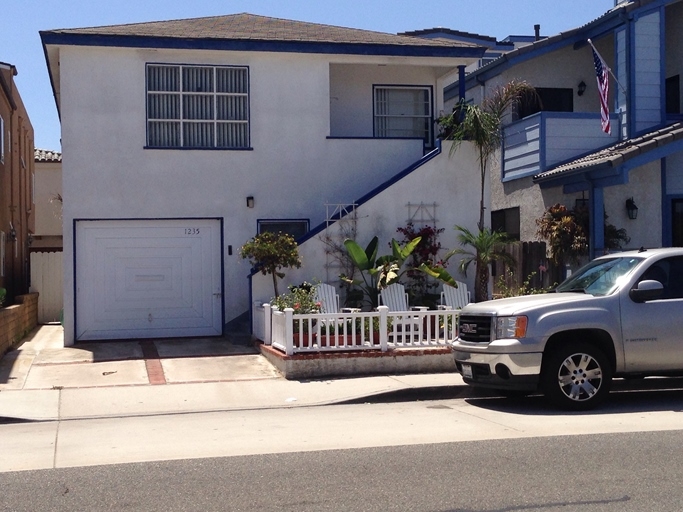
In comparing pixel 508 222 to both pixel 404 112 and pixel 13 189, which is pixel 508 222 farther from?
pixel 13 189

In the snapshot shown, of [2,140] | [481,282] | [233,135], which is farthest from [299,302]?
[2,140]

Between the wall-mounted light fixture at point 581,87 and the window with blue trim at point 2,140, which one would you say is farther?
the wall-mounted light fixture at point 581,87

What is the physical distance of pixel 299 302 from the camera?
14.2 meters

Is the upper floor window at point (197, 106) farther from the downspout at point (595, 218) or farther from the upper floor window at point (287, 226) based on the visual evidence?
the downspout at point (595, 218)

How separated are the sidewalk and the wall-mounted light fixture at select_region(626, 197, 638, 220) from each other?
7607mm

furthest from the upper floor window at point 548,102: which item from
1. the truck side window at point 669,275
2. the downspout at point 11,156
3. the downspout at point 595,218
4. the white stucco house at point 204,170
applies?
the downspout at point 11,156

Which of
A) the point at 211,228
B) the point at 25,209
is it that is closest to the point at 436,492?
the point at 211,228

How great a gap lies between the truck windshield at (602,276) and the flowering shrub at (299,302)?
4080 mm

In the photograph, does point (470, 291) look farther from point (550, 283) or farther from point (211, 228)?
point (211, 228)

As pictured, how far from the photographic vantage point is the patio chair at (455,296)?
1634 cm

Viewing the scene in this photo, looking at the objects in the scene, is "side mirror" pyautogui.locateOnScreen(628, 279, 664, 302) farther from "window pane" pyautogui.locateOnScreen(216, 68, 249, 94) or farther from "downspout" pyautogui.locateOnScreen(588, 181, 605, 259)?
"window pane" pyautogui.locateOnScreen(216, 68, 249, 94)

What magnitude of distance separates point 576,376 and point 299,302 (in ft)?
16.8


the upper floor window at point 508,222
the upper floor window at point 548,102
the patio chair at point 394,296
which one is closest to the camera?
the patio chair at point 394,296

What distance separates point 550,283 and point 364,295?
4.71m
